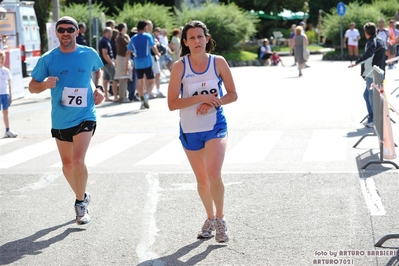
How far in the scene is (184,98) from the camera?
7.11 meters

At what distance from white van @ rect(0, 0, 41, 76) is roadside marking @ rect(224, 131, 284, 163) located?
1851cm

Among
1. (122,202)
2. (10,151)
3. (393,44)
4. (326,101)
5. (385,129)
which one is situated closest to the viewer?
(122,202)

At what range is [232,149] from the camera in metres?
13.1

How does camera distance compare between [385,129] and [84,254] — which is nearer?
[84,254]

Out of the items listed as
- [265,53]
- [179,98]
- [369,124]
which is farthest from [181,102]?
[265,53]

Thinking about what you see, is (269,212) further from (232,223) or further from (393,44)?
(393,44)

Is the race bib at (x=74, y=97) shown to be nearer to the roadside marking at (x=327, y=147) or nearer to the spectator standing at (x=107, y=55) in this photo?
the roadside marking at (x=327, y=147)

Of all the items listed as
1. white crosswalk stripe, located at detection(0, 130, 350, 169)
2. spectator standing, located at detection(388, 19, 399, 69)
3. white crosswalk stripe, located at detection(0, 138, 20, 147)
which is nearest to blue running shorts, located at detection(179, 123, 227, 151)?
white crosswalk stripe, located at detection(0, 130, 350, 169)

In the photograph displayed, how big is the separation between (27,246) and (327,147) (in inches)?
255

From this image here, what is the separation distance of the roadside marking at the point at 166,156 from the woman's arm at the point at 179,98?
4832mm

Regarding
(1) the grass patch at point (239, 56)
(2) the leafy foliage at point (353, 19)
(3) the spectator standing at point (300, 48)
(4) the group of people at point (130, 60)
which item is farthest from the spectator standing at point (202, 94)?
(2) the leafy foliage at point (353, 19)

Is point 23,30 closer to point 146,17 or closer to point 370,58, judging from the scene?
point 146,17

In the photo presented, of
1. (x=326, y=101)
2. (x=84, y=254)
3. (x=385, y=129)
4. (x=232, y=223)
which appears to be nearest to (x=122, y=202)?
(x=232, y=223)

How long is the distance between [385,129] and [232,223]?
3.81 m
